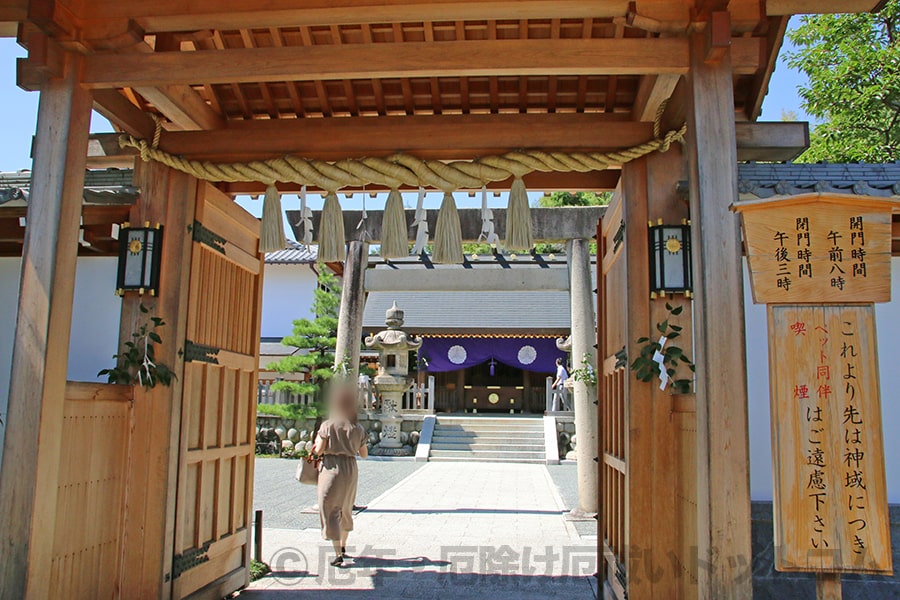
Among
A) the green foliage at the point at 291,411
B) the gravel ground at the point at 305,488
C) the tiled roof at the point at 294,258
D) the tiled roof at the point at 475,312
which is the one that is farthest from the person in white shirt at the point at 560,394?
the tiled roof at the point at 294,258

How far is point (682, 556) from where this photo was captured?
4.24 meters

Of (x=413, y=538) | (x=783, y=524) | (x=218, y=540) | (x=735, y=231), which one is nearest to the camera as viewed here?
(x=783, y=524)

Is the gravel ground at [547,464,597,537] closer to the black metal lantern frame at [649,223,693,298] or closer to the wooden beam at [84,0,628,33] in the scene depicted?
the black metal lantern frame at [649,223,693,298]

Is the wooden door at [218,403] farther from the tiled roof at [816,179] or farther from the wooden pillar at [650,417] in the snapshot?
the tiled roof at [816,179]

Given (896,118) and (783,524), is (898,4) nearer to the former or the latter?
(896,118)

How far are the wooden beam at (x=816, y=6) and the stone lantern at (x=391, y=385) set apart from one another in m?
15.0

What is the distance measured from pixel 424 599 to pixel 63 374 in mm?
3119

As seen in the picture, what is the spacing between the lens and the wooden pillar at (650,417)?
4320 mm

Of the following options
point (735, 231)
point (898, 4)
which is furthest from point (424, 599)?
point (898, 4)

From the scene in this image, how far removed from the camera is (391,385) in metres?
18.1

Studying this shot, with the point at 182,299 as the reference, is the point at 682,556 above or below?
below

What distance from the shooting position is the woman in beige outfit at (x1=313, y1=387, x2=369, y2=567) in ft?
21.3

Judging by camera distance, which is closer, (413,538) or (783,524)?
(783,524)

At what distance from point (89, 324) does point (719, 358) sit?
5.00 meters
